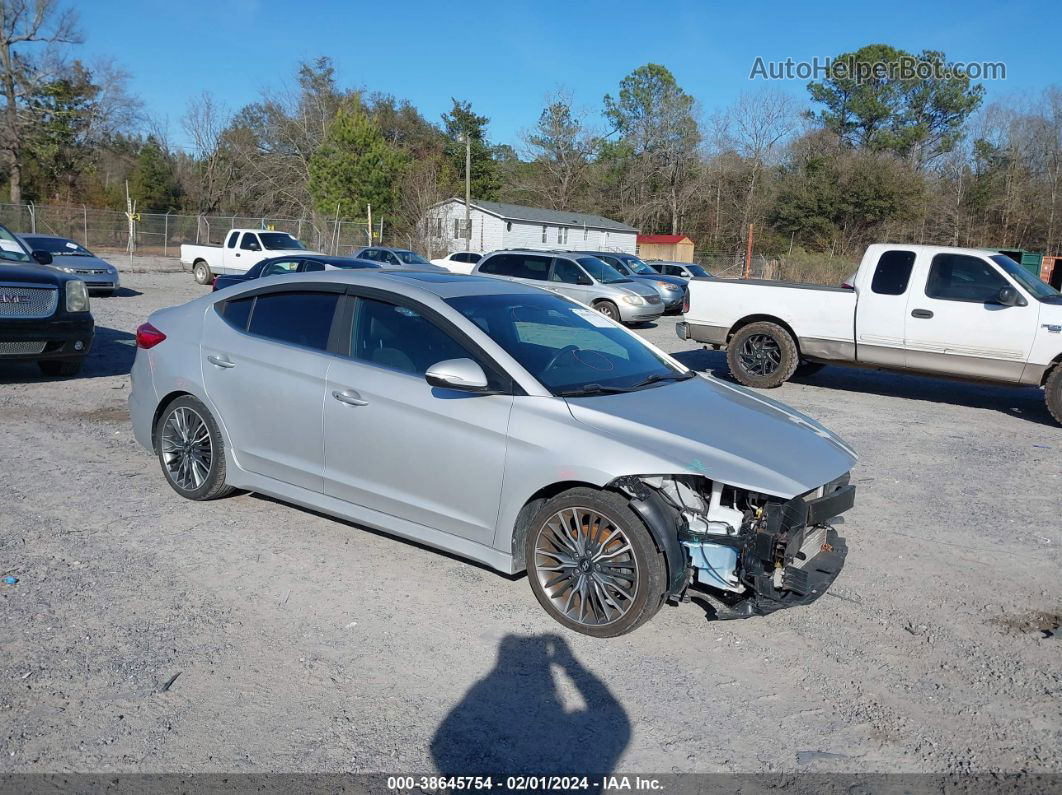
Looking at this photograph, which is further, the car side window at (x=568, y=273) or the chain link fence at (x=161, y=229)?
the chain link fence at (x=161, y=229)

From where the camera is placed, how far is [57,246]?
74.8 ft

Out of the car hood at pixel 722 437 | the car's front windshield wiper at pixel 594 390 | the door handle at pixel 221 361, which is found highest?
the car's front windshield wiper at pixel 594 390

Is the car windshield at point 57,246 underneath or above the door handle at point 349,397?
underneath

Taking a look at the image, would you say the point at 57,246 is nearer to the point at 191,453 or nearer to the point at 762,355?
the point at 762,355

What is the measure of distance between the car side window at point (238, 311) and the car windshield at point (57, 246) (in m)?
19.2

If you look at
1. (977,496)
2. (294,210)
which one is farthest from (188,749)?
(294,210)

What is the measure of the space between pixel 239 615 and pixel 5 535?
1971mm

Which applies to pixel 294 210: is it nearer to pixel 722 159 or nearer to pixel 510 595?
pixel 722 159

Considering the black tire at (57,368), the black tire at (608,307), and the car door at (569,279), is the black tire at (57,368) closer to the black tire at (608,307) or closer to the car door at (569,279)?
the car door at (569,279)

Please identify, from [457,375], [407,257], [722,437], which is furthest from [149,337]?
[407,257]

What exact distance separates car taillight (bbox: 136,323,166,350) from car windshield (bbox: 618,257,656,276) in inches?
879

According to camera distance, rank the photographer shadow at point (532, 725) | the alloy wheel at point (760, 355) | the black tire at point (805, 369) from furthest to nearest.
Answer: the black tire at point (805, 369)
the alloy wheel at point (760, 355)
the photographer shadow at point (532, 725)

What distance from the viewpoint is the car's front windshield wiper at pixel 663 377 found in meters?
4.95

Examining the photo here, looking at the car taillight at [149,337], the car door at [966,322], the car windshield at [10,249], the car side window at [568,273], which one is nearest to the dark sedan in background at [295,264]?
the car side window at [568,273]
